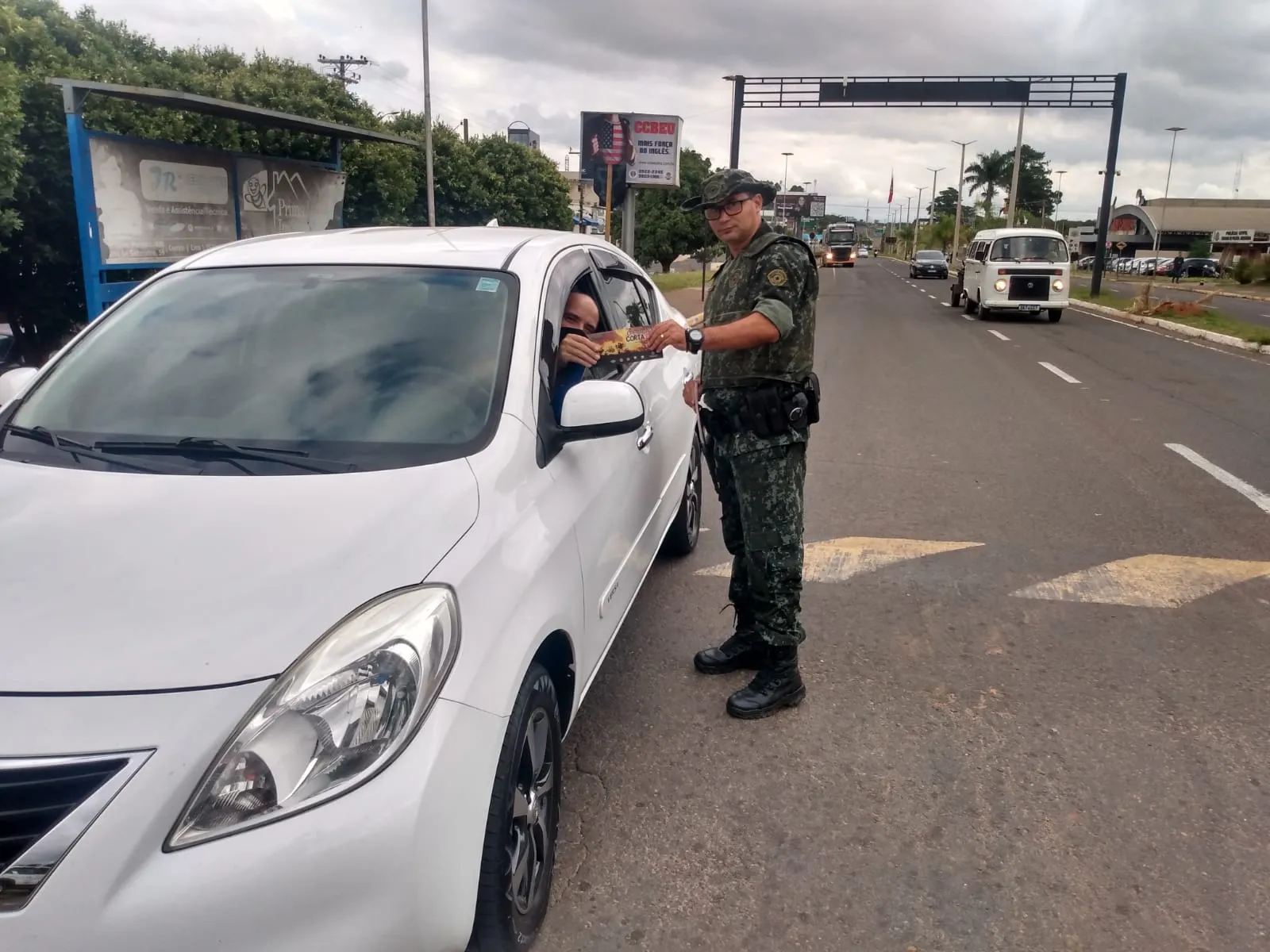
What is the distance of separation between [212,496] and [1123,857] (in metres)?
2.58

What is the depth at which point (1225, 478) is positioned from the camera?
706 cm

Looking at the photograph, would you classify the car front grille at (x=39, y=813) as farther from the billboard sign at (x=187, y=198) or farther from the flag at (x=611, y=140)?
the flag at (x=611, y=140)

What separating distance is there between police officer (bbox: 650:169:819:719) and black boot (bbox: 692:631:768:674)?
0.27m

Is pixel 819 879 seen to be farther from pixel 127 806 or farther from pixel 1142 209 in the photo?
pixel 1142 209

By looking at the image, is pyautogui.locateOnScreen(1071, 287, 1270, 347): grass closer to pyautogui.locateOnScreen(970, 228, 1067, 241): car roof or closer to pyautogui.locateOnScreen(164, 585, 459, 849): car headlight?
pyautogui.locateOnScreen(970, 228, 1067, 241): car roof

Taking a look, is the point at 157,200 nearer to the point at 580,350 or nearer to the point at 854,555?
the point at 854,555

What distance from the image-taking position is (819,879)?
8.77ft

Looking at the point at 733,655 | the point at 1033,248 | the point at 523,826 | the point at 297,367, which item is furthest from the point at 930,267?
the point at 523,826

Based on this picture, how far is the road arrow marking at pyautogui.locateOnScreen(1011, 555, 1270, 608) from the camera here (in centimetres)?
468

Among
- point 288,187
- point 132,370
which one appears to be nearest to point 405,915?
point 132,370

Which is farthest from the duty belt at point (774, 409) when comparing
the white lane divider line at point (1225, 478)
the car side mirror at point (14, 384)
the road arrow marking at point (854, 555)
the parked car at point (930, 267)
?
the parked car at point (930, 267)

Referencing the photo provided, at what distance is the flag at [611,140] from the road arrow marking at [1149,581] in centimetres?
1901

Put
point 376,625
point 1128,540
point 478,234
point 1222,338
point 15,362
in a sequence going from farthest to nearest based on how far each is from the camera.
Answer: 1. point 1222,338
2. point 15,362
3. point 1128,540
4. point 478,234
5. point 376,625

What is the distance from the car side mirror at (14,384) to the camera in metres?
3.01
